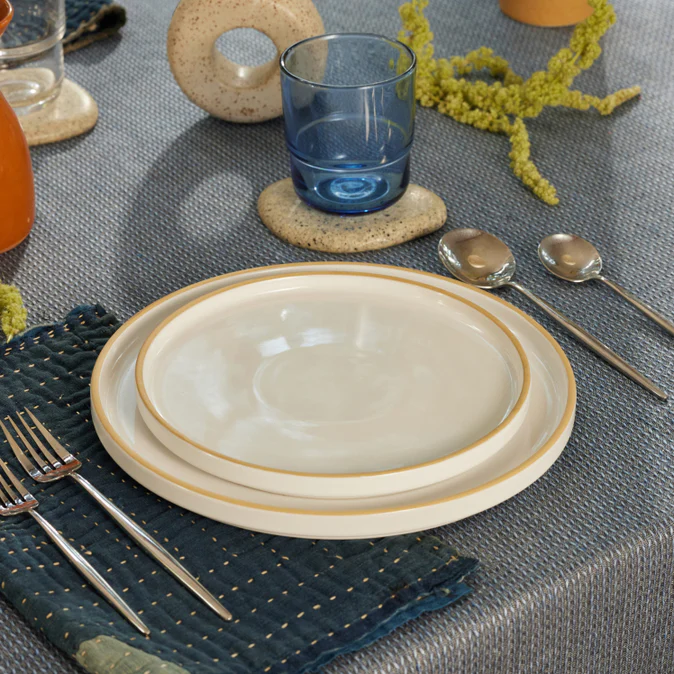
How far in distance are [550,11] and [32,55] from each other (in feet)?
2.41

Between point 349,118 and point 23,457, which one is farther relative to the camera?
point 349,118

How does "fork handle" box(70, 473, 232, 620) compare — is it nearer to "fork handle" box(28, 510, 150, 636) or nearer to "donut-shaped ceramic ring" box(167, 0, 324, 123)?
"fork handle" box(28, 510, 150, 636)

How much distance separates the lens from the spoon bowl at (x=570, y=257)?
79cm

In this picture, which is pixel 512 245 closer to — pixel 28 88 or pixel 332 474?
pixel 332 474

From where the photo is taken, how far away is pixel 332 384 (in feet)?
1.99

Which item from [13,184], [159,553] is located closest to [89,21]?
[13,184]

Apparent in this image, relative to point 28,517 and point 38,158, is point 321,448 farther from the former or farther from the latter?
point 38,158

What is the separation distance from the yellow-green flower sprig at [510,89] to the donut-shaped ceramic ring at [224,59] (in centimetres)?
13

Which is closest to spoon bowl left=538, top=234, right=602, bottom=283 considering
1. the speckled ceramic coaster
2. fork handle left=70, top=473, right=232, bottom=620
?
fork handle left=70, top=473, right=232, bottom=620

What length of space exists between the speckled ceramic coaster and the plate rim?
18.5 inches

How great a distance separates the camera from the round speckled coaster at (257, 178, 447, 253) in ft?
2.79

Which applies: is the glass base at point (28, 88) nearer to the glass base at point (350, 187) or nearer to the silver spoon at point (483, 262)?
the glass base at point (350, 187)

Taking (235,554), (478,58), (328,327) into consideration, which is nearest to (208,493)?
(235,554)

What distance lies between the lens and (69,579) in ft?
1.68
